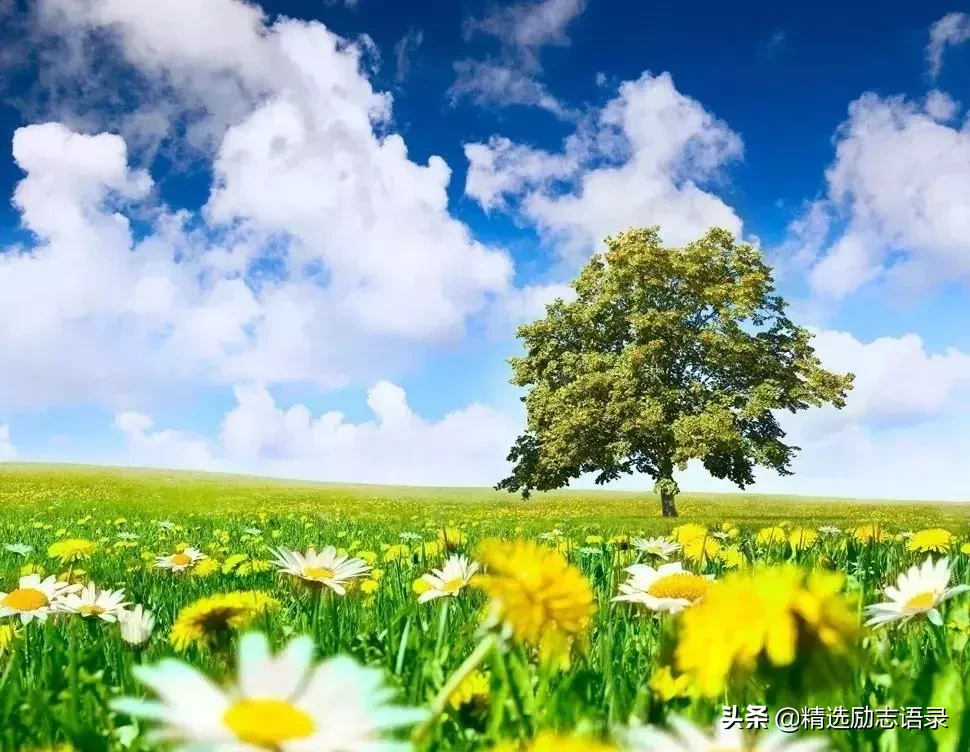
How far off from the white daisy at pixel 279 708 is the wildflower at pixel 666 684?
85 cm

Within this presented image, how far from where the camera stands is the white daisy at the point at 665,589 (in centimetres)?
236

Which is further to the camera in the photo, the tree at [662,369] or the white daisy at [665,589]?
the tree at [662,369]

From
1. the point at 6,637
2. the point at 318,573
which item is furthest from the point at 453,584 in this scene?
the point at 6,637

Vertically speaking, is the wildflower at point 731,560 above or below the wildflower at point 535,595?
below

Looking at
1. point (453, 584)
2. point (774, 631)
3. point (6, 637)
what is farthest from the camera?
point (6, 637)

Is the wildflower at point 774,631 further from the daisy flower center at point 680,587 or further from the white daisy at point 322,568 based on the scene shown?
the white daisy at point 322,568

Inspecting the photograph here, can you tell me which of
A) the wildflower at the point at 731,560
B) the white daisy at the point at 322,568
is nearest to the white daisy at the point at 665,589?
the white daisy at the point at 322,568

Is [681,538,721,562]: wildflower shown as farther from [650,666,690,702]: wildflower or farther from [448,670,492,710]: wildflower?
[650,666,690,702]: wildflower

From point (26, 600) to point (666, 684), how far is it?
7.54ft

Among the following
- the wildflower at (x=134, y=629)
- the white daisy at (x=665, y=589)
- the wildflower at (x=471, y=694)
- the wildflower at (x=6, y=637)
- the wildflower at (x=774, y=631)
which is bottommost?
the wildflower at (x=6, y=637)

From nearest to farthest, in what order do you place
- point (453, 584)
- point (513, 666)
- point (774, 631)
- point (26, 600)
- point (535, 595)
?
1. point (774, 631)
2. point (535, 595)
3. point (513, 666)
4. point (453, 584)
5. point (26, 600)

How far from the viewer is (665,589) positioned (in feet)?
8.17

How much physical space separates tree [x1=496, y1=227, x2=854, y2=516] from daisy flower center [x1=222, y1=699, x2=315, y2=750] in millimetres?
28867

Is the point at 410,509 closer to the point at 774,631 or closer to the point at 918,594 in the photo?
the point at 918,594
